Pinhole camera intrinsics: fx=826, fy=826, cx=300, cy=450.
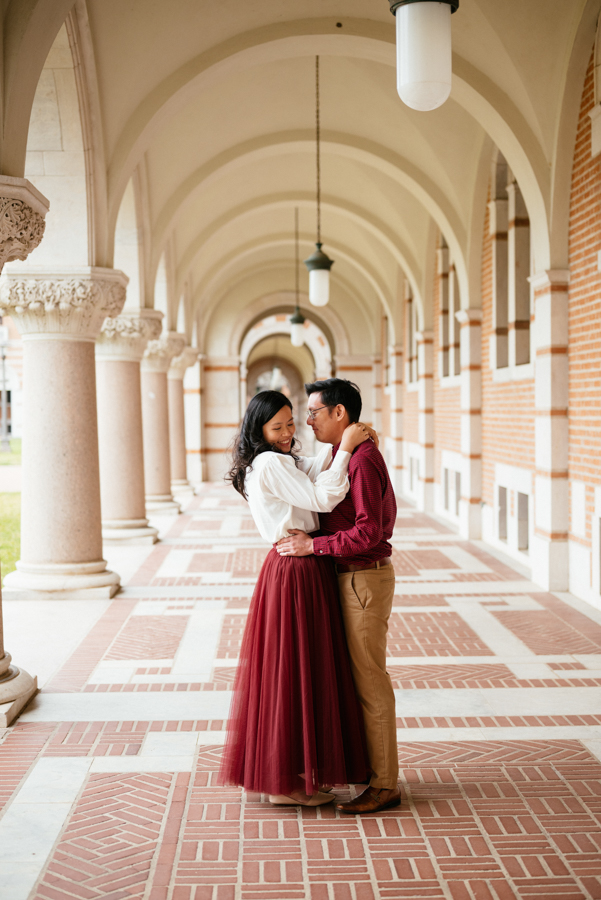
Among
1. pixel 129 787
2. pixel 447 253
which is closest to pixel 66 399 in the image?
pixel 129 787

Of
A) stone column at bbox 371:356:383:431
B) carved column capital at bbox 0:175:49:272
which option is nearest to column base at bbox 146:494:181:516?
carved column capital at bbox 0:175:49:272

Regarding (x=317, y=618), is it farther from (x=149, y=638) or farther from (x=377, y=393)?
(x=377, y=393)

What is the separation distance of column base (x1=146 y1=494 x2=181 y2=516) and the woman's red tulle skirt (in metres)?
10.6

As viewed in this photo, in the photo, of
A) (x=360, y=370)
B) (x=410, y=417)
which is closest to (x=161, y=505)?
(x=410, y=417)

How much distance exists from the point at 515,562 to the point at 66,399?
5.53m

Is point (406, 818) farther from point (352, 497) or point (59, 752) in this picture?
point (59, 752)

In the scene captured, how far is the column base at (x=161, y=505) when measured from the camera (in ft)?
46.1

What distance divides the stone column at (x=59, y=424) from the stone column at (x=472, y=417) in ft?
18.3

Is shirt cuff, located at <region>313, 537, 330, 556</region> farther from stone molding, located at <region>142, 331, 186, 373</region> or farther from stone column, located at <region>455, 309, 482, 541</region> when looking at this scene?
stone molding, located at <region>142, 331, 186, 373</region>

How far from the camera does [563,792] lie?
377 cm

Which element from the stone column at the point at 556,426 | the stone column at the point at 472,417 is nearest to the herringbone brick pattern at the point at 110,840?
the stone column at the point at 556,426

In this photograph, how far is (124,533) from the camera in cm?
1084

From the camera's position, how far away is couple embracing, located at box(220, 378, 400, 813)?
3490 mm

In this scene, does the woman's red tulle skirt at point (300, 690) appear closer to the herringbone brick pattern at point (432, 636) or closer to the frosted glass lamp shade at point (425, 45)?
the frosted glass lamp shade at point (425, 45)
